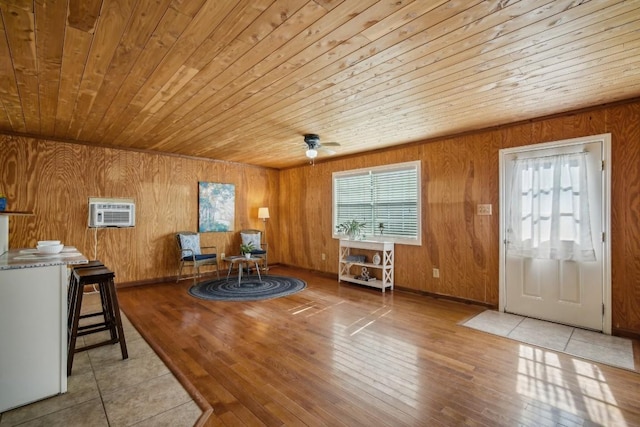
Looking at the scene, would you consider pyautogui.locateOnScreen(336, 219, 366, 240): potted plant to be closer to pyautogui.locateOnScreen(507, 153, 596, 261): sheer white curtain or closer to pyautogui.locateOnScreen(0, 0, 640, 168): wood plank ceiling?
pyautogui.locateOnScreen(0, 0, 640, 168): wood plank ceiling

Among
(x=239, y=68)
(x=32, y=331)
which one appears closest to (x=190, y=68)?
(x=239, y=68)

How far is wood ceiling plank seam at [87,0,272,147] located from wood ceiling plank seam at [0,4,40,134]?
27.4 inches

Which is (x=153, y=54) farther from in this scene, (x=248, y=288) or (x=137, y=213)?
(x=137, y=213)

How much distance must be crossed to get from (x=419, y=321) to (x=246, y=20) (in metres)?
3.32

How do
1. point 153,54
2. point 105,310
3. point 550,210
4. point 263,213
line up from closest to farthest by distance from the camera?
point 153,54 < point 105,310 < point 550,210 < point 263,213

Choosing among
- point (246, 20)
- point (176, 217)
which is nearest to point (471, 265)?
point (246, 20)

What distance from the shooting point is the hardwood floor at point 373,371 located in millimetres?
1841

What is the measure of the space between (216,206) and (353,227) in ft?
9.27

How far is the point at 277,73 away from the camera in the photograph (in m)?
2.43

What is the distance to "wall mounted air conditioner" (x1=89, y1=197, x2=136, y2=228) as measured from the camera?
184 inches

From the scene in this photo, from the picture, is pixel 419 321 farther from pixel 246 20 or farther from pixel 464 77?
pixel 246 20

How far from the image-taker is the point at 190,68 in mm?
2338

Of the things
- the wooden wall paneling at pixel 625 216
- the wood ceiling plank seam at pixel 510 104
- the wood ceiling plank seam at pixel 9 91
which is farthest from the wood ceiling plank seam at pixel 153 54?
the wooden wall paneling at pixel 625 216

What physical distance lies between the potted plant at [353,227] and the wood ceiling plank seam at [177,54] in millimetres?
3612
